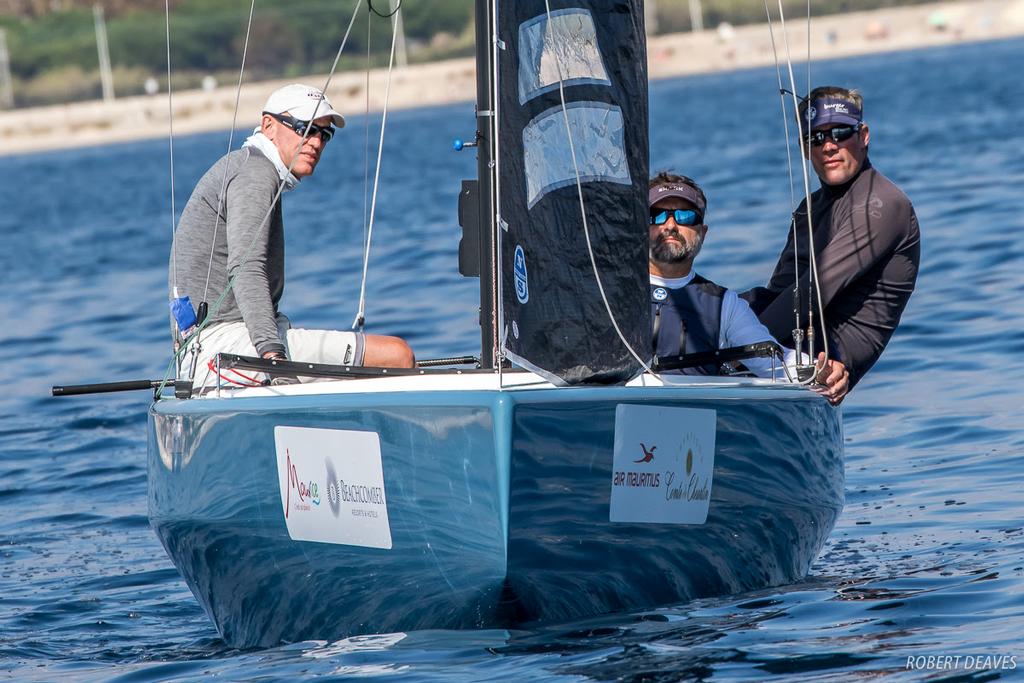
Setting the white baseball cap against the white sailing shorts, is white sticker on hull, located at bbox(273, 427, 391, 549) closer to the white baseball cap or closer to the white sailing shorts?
the white sailing shorts

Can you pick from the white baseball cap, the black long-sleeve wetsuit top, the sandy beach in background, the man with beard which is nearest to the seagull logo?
the man with beard

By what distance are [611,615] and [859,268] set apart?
160 centimetres

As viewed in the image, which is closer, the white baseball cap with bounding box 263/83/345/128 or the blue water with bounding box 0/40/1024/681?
the blue water with bounding box 0/40/1024/681

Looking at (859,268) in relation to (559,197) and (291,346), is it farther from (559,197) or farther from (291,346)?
(291,346)

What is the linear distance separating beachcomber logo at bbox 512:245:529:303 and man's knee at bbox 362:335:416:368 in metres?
1.02

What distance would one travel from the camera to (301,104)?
5.38 meters

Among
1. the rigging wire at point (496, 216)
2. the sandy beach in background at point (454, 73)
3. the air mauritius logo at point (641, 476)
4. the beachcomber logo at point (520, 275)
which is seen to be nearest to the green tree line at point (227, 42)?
the sandy beach in background at point (454, 73)

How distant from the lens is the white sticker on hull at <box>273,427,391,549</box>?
453 cm

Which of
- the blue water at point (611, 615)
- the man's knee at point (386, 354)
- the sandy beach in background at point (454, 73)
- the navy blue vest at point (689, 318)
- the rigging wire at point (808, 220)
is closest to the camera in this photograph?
the blue water at point (611, 615)

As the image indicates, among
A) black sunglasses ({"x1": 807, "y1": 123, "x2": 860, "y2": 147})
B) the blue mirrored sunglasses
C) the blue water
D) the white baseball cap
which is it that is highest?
the white baseball cap

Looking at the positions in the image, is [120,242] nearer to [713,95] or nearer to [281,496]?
[281,496]

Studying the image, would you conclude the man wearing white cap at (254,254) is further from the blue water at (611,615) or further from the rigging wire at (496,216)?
the blue water at (611,615)

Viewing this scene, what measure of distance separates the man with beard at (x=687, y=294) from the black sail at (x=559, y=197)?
0.50 metres

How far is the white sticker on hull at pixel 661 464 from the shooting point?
14.8 ft
